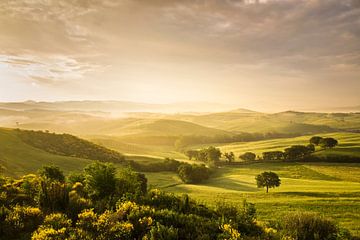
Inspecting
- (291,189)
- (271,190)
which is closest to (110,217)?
(291,189)

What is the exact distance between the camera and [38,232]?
1545cm

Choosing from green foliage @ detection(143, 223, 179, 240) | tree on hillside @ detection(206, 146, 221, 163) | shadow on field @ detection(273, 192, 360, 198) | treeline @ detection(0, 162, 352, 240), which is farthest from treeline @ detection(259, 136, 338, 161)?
green foliage @ detection(143, 223, 179, 240)

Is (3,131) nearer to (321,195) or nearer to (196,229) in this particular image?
(321,195)

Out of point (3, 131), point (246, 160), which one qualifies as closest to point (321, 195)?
point (246, 160)

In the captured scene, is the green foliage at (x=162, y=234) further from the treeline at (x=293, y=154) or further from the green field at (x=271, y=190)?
the treeline at (x=293, y=154)

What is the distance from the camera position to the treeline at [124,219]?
14992 mm

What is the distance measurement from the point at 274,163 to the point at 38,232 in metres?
127

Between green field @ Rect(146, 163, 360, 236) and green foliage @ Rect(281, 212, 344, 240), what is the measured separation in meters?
20.1

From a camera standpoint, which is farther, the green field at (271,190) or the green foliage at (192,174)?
the green foliage at (192,174)

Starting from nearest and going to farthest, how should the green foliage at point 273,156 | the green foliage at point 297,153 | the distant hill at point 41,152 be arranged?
the distant hill at point 41,152 < the green foliage at point 297,153 < the green foliage at point 273,156

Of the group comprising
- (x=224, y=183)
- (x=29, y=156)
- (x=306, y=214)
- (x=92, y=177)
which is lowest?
(x=224, y=183)

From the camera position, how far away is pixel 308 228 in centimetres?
1920

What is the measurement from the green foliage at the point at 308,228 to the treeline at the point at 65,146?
108058mm

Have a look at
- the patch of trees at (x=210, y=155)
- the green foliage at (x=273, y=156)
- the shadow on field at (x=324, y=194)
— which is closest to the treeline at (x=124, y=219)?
the shadow on field at (x=324, y=194)
